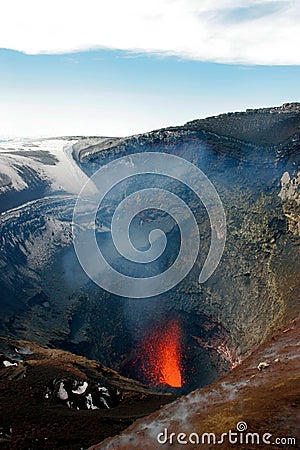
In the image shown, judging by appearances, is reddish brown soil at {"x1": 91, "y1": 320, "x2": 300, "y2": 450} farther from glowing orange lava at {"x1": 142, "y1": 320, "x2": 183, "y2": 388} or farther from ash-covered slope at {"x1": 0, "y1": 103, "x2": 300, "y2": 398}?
glowing orange lava at {"x1": 142, "y1": 320, "x2": 183, "y2": 388}

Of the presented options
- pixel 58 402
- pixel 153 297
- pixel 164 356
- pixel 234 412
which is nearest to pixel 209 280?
pixel 153 297

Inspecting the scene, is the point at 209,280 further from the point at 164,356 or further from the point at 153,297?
the point at 164,356

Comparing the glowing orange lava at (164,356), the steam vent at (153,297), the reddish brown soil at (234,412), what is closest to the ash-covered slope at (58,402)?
the steam vent at (153,297)

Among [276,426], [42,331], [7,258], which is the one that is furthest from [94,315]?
[276,426]

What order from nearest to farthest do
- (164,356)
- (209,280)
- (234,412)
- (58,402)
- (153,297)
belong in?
(234,412), (58,402), (164,356), (209,280), (153,297)

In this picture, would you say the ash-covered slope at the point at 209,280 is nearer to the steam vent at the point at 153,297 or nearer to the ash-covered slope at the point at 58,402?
the steam vent at the point at 153,297
